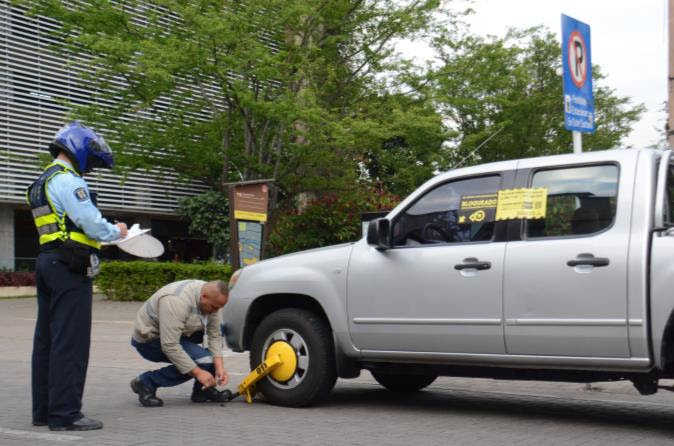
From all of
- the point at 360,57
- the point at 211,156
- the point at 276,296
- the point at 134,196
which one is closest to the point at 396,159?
the point at 360,57

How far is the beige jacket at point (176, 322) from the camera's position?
24.5 feet

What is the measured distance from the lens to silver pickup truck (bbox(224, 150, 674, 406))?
20.4 feet

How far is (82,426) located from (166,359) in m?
1.33

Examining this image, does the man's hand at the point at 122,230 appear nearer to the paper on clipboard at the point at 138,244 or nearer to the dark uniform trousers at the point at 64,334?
the paper on clipboard at the point at 138,244

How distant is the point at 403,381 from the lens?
8.74m

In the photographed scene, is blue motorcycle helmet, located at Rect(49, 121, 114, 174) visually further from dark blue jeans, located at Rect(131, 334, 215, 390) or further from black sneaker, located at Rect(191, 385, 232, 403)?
black sneaker, located at Rect(191, 385, 232, 403)

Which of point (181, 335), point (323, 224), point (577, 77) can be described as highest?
point (577, 77)

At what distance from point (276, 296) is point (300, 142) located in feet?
49.1

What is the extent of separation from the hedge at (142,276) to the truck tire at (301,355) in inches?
608

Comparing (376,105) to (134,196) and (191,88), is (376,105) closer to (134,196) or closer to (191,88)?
(191,88)

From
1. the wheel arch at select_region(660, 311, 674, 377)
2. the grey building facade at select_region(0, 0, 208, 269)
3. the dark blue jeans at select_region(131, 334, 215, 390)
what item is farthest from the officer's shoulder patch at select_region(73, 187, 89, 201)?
the grey building facade at select_region(0, 0, 208, 269)

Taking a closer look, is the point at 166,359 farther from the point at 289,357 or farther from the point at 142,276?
the point at 142,276

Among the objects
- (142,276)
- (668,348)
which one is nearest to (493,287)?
(668,348)

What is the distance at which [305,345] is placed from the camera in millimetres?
7680
